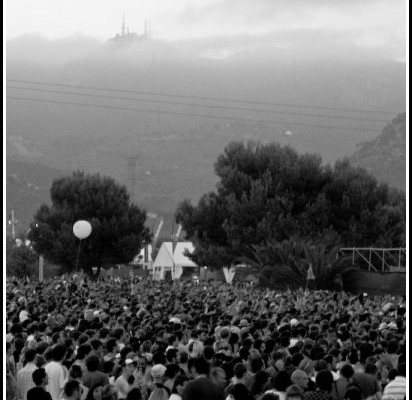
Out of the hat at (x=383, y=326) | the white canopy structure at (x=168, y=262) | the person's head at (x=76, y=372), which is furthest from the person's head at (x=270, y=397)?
the white canopy structure at (x=168, y=262)

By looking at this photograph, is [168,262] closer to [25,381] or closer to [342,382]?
Answer: [25,381]

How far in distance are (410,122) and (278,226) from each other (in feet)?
168

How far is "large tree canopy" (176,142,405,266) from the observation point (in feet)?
191

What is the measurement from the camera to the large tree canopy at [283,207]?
58.2 metres

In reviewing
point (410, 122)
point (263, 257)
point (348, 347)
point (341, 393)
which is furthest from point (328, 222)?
point (410, 122)

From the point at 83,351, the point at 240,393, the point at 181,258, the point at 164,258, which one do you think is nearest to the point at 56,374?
the point at 83,351

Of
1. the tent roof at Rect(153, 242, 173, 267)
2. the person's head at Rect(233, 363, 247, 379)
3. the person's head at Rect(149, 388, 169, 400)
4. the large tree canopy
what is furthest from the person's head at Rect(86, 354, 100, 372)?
the tent roof at Rect(153, 242, 173, 267)

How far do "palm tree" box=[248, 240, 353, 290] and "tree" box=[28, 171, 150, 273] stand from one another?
25779mm

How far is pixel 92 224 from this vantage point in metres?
67.1

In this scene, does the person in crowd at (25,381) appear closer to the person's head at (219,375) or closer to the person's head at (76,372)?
the person's head at (76,372)

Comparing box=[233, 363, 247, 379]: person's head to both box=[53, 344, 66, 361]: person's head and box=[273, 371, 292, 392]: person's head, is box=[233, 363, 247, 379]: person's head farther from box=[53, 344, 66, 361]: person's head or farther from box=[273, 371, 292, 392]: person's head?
box=[53, 344, 66, 361]: person's head

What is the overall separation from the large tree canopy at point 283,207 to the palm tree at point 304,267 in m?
13.5

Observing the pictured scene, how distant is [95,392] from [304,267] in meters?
31.1

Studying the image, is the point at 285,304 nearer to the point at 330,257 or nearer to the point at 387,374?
the point at 387,374
